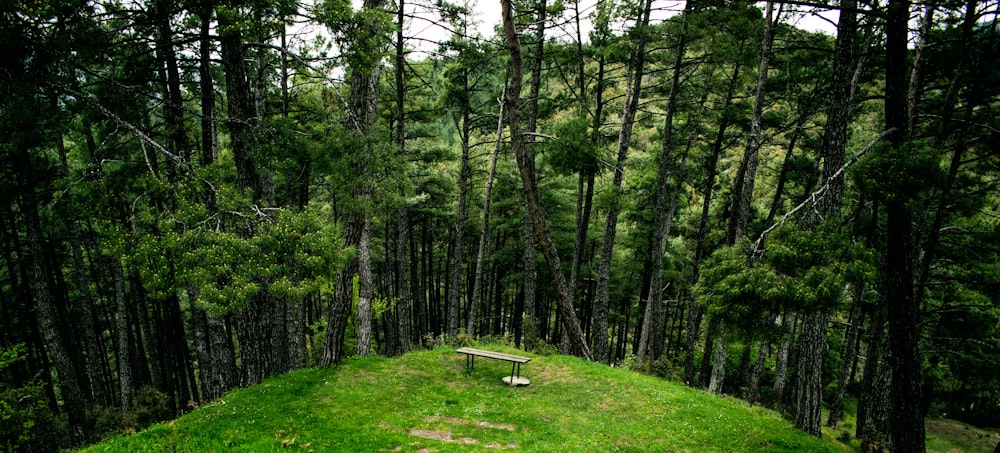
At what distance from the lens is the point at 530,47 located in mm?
17219

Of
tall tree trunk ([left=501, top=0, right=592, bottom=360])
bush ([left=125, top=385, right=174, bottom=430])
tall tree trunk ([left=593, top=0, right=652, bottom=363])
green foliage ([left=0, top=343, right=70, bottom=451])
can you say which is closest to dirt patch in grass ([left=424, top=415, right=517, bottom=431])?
tall tree trunk ([left=501, top=0, right=592, bottom=360])

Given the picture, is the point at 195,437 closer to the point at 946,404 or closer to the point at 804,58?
the point at 804,58

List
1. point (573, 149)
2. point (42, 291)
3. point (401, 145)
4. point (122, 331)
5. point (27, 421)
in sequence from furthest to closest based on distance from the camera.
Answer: point (122, 331)
point (401, 145)
point (27, 421)
point (42, 291)
point (573, 149)

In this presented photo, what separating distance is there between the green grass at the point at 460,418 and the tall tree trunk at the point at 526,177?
148 centimetres

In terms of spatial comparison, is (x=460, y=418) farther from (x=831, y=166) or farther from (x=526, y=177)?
(x=831, y=166)

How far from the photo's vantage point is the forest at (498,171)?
6172 millimetres

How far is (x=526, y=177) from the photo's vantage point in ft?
36.0

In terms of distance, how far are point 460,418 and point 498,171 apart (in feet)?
51.2

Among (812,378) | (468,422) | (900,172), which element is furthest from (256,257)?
(812,378)

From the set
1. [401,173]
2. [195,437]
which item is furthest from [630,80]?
[195,437]

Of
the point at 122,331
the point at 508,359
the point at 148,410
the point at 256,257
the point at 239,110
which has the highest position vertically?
the point at 239,110

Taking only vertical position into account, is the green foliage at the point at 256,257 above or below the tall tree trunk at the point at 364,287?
above

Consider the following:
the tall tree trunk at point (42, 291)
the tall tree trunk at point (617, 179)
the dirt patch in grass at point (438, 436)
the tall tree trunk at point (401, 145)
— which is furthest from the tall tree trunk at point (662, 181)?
the tall tree trunk at point (42, 291)

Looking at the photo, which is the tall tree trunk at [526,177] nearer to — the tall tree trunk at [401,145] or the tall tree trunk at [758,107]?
the tall tree trunk at [401,145]
